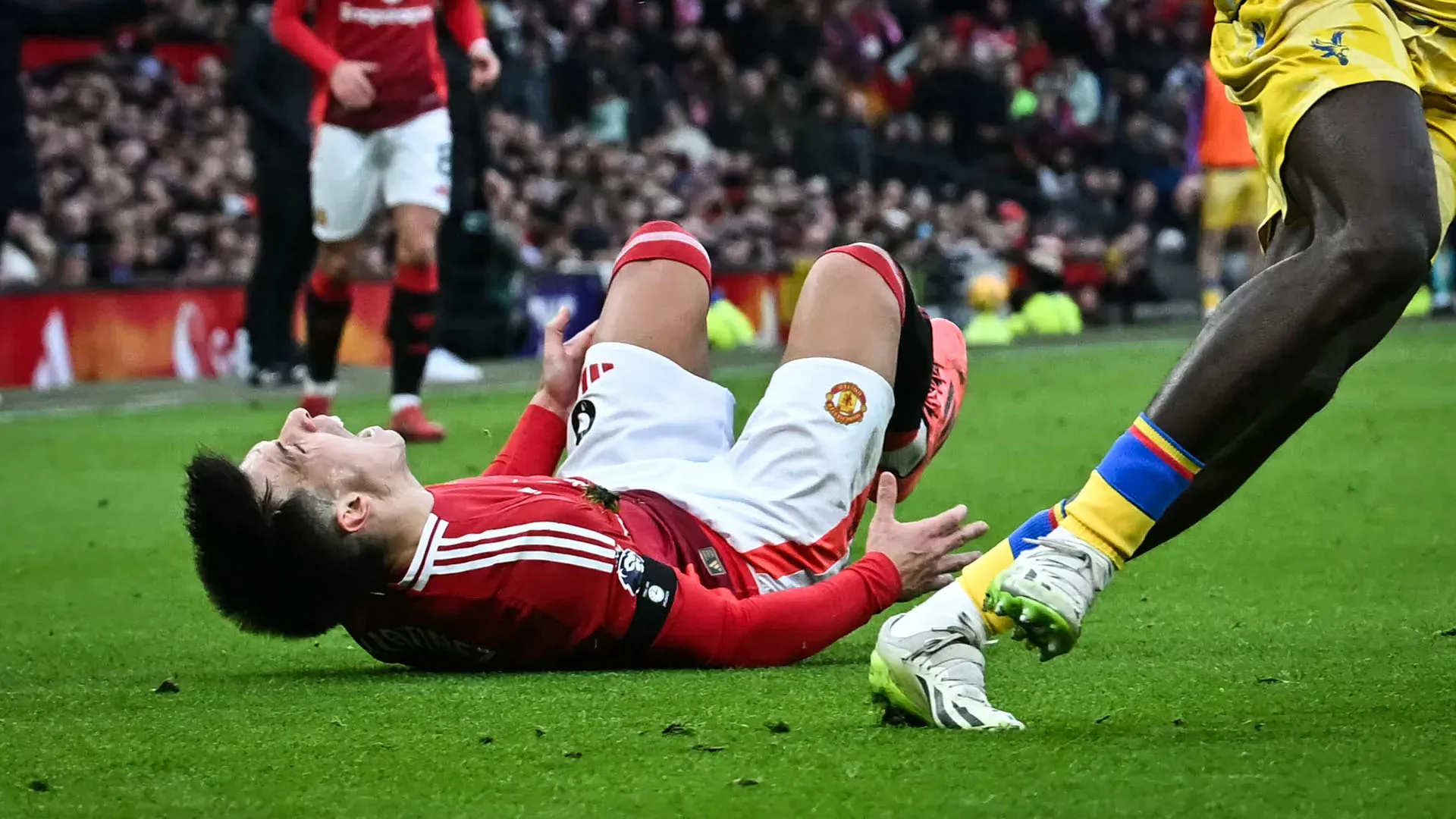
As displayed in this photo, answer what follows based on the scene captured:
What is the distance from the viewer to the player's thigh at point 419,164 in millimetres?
8523

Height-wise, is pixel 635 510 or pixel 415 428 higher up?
pixel 635 510

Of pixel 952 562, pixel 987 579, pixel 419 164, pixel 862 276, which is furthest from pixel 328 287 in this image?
pixel 987 579

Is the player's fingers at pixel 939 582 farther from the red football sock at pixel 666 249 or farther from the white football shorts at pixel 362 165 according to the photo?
the white football shorts at pixel 362 165

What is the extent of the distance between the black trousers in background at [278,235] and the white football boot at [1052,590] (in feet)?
29.8

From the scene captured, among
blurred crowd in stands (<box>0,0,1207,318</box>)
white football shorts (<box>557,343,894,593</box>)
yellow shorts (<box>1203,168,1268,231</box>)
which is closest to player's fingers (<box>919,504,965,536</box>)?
white football shorts (<box>557,343,894,593</box>)

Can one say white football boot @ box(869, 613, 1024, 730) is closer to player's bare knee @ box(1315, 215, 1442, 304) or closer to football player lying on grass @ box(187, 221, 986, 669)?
football player lying on grass @ box(187, 221, 986, 669)

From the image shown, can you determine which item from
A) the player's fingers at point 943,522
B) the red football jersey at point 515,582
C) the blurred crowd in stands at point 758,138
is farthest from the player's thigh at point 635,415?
the blurred crowd in stands at point 758,138

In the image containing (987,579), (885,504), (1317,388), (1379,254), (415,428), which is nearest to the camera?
(1379,254)

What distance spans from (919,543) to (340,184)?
5.37 meters

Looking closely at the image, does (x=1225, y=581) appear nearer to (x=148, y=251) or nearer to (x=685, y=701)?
(x=685, y=701)

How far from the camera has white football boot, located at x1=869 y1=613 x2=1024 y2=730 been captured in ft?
10.1

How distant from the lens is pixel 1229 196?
15.2m

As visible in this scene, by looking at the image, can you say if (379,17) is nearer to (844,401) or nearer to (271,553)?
(844,401)

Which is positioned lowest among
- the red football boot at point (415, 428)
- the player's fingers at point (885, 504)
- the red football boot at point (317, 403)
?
the red football boot at point (415, 428)
